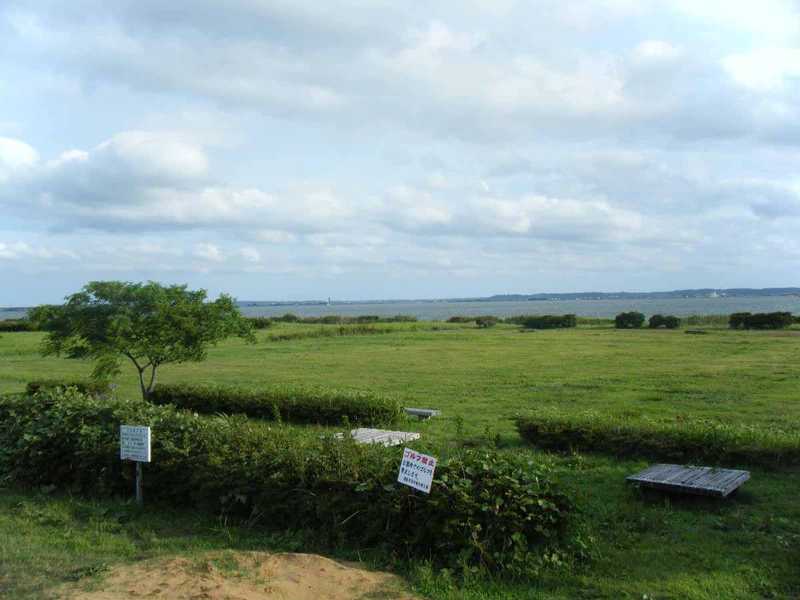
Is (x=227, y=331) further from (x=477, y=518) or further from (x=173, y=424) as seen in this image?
(x=477, y=518)

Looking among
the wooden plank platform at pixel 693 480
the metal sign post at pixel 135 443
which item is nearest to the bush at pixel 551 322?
the wooden plank platform at pixel 693 480

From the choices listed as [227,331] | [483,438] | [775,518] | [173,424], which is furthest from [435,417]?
[775,518]

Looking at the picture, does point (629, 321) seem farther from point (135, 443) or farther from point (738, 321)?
point (135, 443)

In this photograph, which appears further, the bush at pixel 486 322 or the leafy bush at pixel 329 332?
the bush at pixel 486 322

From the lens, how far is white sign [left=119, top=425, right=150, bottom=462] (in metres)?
7.43

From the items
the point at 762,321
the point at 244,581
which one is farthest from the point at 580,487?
the point at 762,321

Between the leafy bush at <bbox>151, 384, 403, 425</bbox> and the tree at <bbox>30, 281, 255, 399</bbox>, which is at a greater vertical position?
the tree at <bbox>30, 281, 255, 399</bbox>

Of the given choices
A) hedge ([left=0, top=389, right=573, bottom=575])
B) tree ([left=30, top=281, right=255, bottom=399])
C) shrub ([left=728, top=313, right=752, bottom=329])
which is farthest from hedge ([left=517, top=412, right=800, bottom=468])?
shrub ([left=728, top=313, right=752, bottom=329])

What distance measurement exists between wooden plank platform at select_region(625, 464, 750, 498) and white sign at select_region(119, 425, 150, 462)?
17.2ft

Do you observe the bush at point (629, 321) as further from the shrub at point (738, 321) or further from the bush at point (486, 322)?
the bush at point (486, 322)

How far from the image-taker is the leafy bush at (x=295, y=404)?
13289 millimetres

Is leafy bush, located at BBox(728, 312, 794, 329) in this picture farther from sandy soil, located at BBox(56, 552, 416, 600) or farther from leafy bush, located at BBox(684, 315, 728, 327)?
sandy soil, located at BBox(56, 552, 416, 600)

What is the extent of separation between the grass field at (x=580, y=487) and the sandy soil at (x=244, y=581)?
363mm

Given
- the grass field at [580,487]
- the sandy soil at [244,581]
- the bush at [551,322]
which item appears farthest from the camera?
the bush at [551,322]
